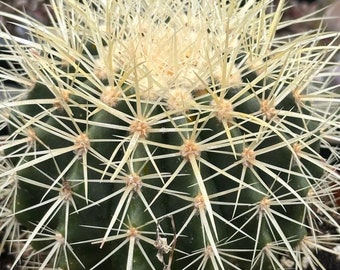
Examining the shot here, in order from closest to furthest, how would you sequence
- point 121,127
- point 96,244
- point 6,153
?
point 121,127 → point 96,244 → point 6,153

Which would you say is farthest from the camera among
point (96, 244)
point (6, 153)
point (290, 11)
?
point (290, 11)

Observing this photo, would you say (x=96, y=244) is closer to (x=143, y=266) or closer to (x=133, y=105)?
(x=143, y=266)

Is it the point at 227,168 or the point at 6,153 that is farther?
the point at 6,153

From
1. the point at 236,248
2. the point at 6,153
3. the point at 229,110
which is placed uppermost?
the point at 229,110

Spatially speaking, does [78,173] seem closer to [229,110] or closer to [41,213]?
Result: [41,213]

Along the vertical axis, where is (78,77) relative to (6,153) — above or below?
above

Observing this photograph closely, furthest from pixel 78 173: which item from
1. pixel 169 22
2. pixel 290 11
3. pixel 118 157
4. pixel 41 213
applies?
pixel 290 11
